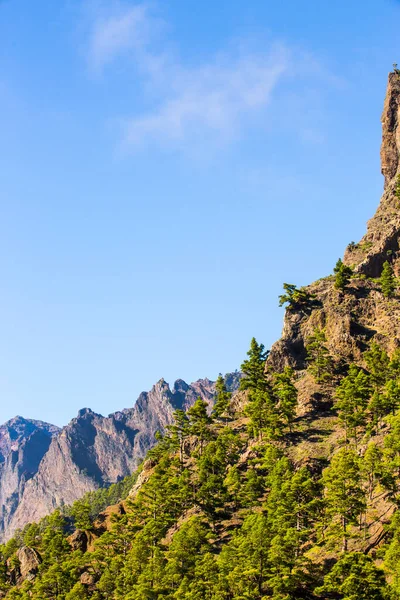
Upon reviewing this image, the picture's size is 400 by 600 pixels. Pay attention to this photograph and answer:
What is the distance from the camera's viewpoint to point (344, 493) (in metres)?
81.0

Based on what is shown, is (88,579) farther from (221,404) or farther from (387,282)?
(387,282)

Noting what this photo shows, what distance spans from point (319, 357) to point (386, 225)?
58.7 m

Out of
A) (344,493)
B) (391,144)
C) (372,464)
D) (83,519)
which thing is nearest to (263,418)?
Result: (372,464)

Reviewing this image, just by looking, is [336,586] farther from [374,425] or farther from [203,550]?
[374,425]

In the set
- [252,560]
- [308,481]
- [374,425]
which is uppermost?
[374,425]

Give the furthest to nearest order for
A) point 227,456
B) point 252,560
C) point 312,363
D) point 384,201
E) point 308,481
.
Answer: point 384,201 → point 312,363 → point 227,456 → point 308,481 → point 252,560

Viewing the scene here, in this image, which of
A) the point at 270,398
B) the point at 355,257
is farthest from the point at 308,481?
the point at 355,257

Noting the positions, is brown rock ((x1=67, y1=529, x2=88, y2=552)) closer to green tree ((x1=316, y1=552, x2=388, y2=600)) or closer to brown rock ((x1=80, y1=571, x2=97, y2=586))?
brown rock ((x1=80, y1=571, x2=97, y2=586))

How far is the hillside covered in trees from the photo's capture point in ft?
252

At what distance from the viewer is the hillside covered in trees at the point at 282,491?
76.7 m

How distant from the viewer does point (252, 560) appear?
76.5m

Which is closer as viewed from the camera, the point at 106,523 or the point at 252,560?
A: the point at 252,560

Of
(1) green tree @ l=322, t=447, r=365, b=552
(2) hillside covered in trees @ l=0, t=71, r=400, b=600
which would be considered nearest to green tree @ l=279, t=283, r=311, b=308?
(2) hillside covered in trees @ l=0, t=71, r=400, b=600

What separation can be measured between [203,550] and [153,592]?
36.2ft
